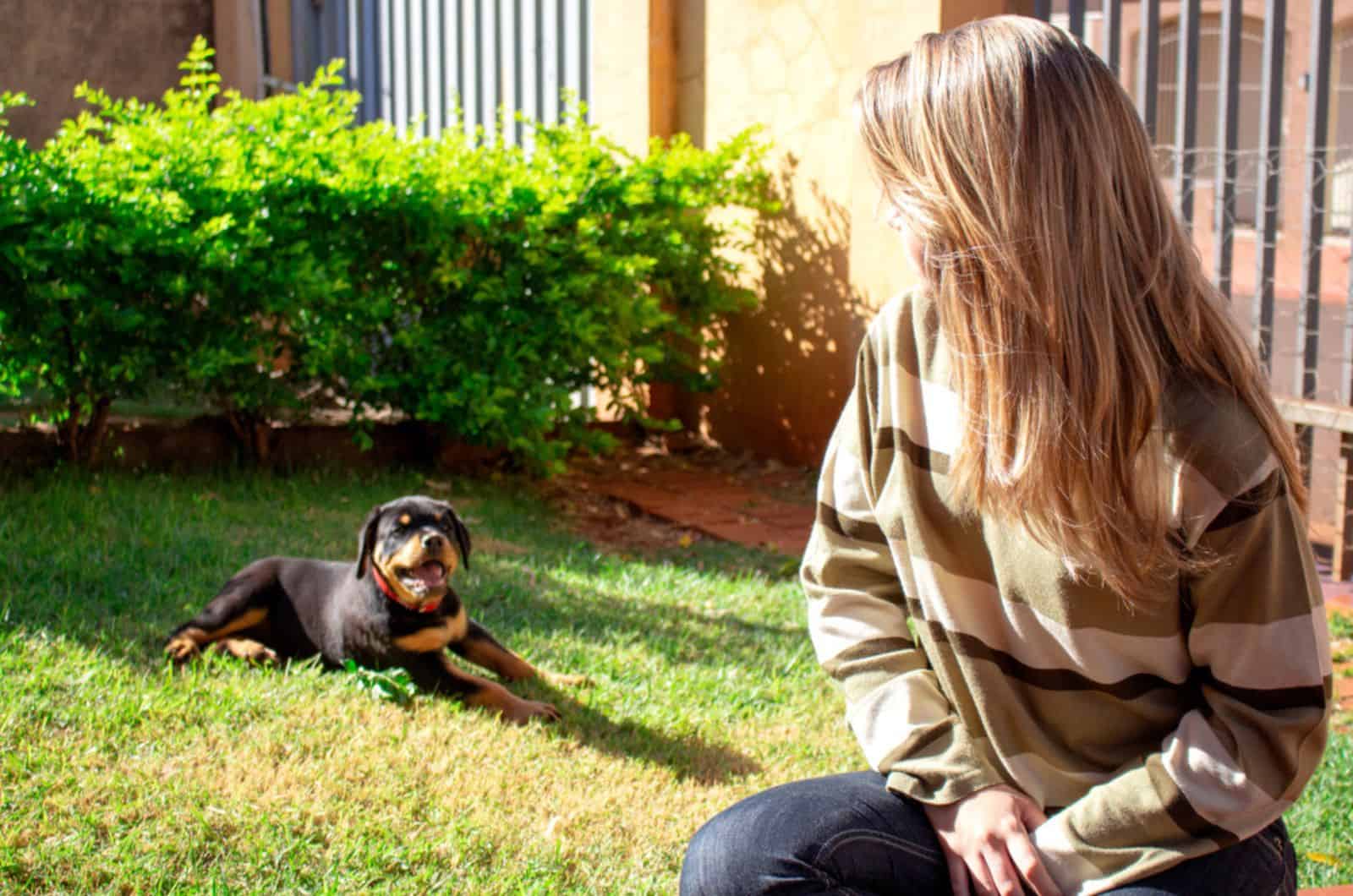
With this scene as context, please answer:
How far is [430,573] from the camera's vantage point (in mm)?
4066

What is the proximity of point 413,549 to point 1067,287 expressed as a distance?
243 cm

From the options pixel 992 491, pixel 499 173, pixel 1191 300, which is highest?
pixel 499 173

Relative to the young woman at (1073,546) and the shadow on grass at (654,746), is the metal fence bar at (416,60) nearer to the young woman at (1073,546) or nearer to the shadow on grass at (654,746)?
the shadow on grass at (654,746)

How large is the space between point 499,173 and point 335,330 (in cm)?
124

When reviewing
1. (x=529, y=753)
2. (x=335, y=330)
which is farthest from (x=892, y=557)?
(x=335, y=330)

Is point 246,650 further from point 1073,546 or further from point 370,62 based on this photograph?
point 370,62

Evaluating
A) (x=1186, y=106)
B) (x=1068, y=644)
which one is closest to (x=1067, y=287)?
(x=1068, y=644)

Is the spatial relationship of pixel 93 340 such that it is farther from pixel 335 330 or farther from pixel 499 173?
pixel 499 173

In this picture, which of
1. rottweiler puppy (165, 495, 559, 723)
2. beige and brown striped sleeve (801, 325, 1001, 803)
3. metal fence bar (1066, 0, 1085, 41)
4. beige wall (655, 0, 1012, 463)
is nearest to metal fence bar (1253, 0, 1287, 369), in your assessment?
metal fence bar (1066, 0, 1085, 41)

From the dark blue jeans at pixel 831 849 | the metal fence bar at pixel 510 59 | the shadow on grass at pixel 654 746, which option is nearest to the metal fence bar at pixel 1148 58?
the shadow on grass at pixel 654 746

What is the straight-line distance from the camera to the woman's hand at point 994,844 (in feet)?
6.73

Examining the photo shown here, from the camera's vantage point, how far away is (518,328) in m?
7.31

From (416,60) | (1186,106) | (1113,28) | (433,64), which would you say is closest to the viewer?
(1186,106)

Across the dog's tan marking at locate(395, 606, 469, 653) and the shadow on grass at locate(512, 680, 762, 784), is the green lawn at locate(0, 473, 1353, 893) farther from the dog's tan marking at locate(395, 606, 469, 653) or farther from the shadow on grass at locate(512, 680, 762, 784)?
the dog's tan marking at locate(395, 606, 469, 653)
